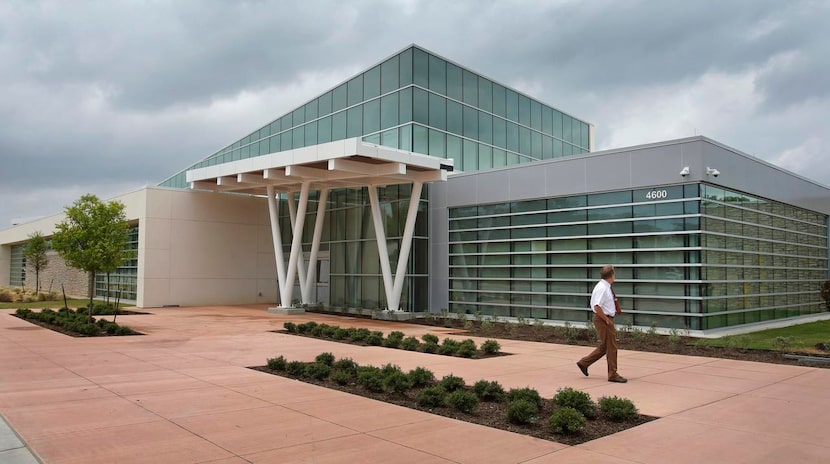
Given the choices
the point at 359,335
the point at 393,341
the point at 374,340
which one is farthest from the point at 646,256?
the point at 359,335

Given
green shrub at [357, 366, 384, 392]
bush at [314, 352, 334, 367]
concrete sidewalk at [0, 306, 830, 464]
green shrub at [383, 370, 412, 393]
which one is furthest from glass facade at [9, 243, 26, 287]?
green shrub at [383, 370, 412, 393]

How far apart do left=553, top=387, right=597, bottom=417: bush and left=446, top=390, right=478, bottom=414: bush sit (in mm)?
1056

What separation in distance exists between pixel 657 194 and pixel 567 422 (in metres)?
13.5

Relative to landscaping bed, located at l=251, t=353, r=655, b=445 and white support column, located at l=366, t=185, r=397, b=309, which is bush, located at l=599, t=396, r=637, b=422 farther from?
white support column, located at l=366, t=185, r=397, b=309

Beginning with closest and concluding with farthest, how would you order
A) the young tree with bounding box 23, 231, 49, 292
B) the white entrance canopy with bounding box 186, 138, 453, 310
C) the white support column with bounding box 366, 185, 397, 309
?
1. the white entrance canopy with bounding box 186, 138, 453, 310
2. the white support column with bounding box 366, 185, 397, 309
3. the young tree with bounding box 23, 231, 49, 292

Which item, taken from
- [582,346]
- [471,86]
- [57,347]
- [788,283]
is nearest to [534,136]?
[471,86]

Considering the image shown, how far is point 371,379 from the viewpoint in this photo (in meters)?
9.40

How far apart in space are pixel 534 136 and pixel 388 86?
10630 millimetres

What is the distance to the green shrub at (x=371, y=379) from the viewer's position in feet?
30.6

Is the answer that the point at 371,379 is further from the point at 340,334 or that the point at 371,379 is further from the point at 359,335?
the point at 340,334

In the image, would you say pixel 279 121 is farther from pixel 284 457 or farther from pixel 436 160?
pixel 284 457

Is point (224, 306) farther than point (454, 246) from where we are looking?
Yes

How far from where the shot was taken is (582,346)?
15531 millimetres

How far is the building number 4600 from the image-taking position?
1842 cm
